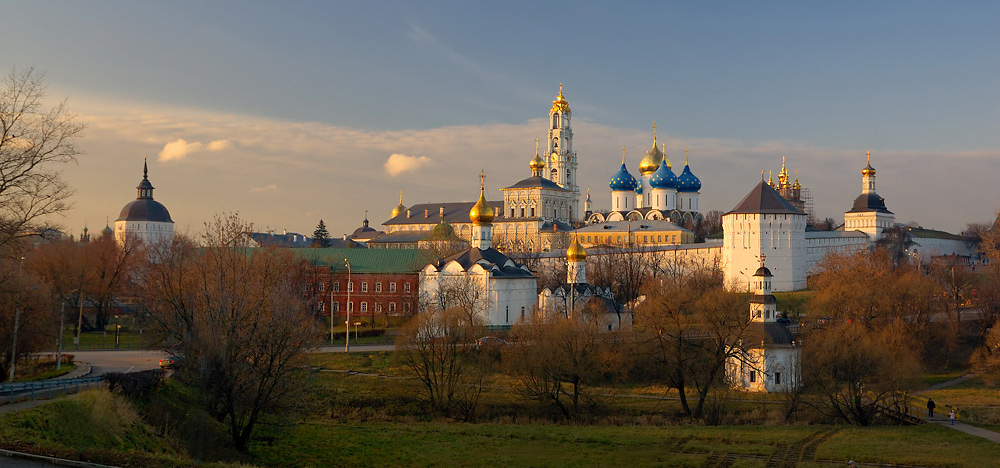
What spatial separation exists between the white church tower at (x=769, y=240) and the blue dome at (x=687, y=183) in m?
32.4

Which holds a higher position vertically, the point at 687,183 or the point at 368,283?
the point at 687,183

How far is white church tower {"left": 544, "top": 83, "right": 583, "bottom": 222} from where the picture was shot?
348ft

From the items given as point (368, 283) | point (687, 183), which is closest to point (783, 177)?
point (687, 183)

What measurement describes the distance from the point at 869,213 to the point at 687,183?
81.3 ft

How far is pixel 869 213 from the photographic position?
235 ft

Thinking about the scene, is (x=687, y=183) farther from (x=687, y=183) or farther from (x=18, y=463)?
(x=18, y=463)

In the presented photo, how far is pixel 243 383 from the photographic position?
21.2 metres

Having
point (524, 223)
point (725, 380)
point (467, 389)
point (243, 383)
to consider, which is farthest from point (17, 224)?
point (524, 223)

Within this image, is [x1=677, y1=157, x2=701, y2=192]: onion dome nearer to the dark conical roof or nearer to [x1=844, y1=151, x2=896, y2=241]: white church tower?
[x1=844, y1=151, x2=896, y2=241]: white church tower

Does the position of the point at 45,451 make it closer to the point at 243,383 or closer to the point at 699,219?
the point at 243,383

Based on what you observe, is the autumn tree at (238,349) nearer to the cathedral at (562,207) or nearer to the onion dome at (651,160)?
the cathedral at (562,207)

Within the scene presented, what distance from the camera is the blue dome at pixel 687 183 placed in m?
94.4

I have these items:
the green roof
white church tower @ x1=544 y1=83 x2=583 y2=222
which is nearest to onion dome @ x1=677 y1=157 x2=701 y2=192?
white church tower @ x1=544 y1=83 x2=583 y2=222

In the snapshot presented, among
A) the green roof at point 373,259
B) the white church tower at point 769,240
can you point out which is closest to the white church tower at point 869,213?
the white church tower at point 769,240
